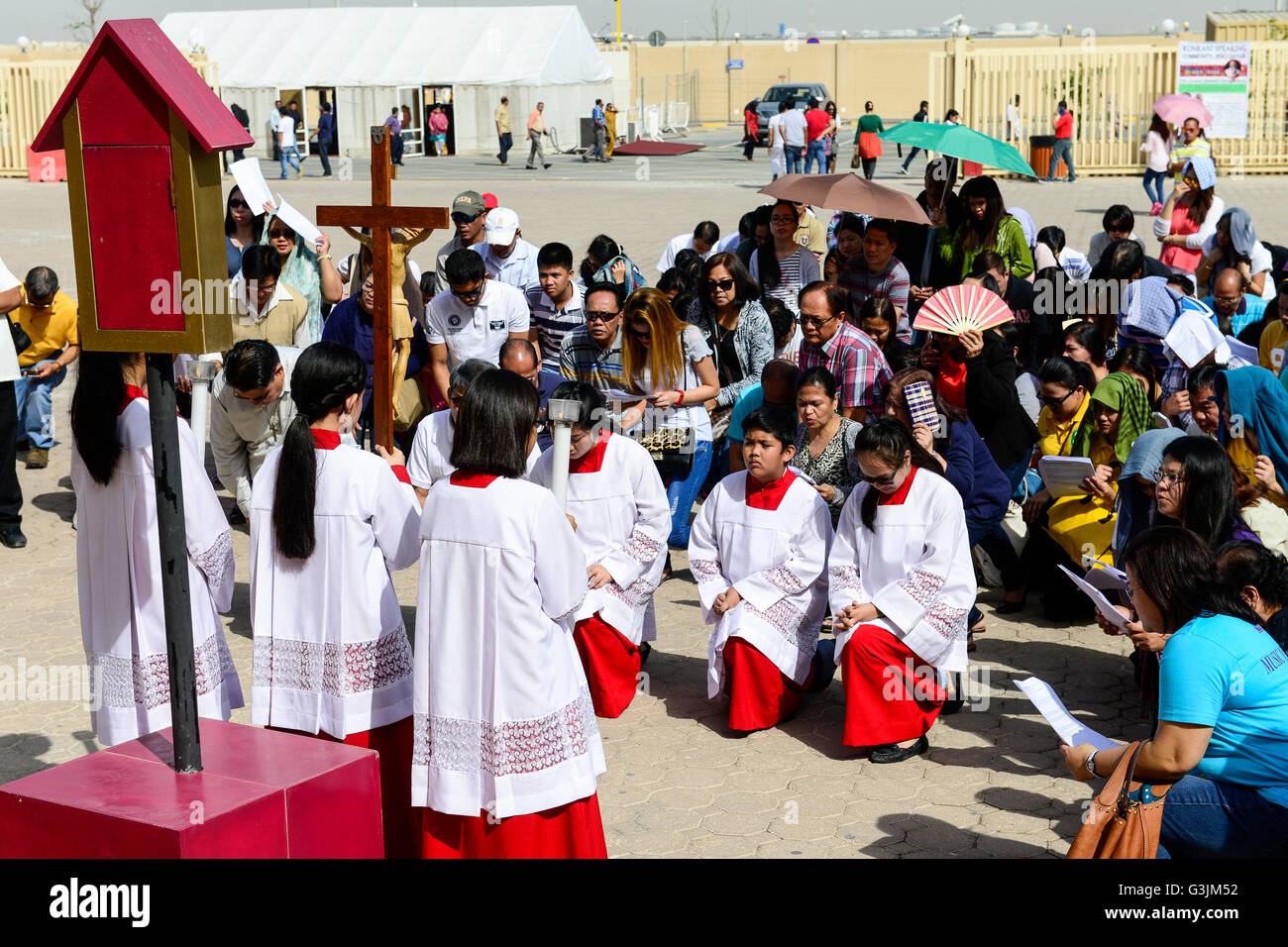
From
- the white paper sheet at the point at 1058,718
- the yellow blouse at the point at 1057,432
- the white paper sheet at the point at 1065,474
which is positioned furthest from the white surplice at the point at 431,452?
the white paper sheet at the point at 1058,718

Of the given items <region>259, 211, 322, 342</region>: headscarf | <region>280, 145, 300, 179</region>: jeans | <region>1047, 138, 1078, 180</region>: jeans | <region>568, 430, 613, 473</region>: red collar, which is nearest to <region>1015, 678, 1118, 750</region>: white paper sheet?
<region>568, 430, 613, 473</region>: red collar

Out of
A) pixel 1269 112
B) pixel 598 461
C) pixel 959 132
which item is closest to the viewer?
pixel 598 461

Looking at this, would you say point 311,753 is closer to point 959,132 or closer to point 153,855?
point 153,855

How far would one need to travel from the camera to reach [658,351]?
26.3 ft

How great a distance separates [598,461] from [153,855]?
375cm

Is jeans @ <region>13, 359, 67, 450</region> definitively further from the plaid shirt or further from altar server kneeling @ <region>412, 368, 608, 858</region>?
altar server kneeling @ <region>412, 368, 608, 858</region>

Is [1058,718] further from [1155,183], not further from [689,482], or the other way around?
[1155,183]

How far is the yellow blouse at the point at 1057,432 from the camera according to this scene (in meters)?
7.62

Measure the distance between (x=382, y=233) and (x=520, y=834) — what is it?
259 centimetres

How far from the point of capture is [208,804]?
11.3 feet

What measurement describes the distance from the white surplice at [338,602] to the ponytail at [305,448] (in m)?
0.06
